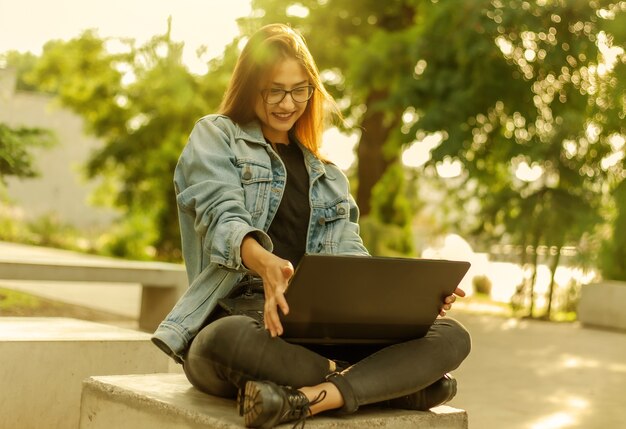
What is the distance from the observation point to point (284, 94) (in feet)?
8.39

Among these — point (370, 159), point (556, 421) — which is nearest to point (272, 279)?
point (556, 421)

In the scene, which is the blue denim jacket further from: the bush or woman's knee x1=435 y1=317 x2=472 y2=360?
the bush

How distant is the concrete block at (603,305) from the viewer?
33.7ft

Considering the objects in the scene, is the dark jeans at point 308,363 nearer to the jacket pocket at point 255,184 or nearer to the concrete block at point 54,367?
the jacket pocket at point 255,184

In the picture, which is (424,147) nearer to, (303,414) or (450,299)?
(450,299)

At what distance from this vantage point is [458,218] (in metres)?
18.1

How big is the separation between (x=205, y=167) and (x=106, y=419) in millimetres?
692

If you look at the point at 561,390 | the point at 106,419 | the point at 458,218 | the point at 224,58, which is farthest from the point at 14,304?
the point at 458,218

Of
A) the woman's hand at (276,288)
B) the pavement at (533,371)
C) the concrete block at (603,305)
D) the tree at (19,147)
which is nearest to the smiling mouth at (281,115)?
the woman's hand at (276,288)

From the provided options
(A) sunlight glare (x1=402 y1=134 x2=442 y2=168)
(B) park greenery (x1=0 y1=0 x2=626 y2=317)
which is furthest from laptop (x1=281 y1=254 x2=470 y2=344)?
(A) sunlight glare (x1=402 y1=134 x2=442 y2=168)

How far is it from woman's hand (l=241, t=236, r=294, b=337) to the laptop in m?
0.03

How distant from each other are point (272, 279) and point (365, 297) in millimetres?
236

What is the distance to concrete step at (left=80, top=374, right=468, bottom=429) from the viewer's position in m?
2.17

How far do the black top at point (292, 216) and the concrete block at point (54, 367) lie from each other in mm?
1132
